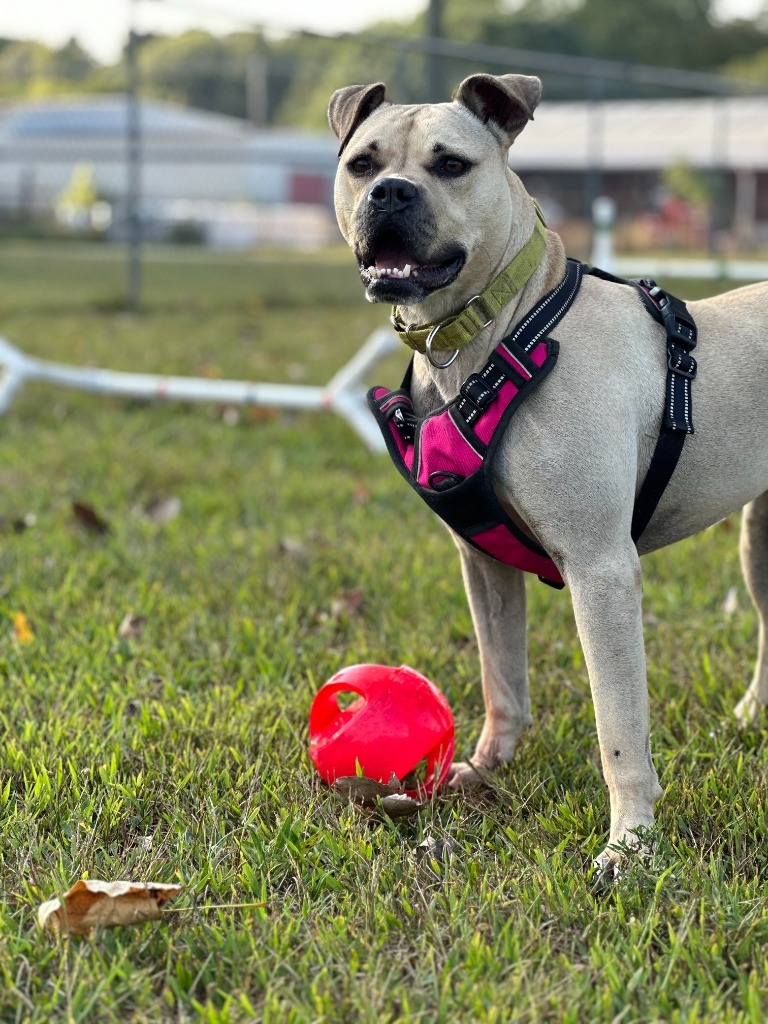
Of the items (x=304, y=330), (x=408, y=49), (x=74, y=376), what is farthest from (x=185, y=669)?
(x=408, y=49)

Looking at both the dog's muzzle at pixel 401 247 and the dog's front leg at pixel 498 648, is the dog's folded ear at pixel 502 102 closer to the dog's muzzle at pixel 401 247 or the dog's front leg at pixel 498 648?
the dog's muzzle at pixel 401 247

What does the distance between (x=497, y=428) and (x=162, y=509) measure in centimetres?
282

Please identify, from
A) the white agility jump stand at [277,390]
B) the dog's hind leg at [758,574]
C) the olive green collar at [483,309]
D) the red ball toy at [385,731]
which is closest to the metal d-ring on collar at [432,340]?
the olive green collar at [483,309]

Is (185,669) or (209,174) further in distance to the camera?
(209,174)

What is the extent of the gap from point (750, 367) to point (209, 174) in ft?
63.1

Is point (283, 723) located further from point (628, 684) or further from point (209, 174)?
point (209, 174)

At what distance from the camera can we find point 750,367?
268cm

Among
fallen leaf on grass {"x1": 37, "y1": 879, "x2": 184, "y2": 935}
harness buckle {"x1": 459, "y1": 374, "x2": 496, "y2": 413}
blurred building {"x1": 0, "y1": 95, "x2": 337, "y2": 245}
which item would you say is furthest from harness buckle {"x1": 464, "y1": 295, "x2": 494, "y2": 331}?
blurred building {"x1": 0, "y1": 95, "x2": 337, "y2": 245}

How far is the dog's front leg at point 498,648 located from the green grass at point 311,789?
77mm

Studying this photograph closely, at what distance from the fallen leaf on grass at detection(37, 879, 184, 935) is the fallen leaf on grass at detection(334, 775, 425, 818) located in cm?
60

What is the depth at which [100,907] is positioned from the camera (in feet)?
6.93

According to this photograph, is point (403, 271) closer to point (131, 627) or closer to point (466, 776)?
point (466, 776)

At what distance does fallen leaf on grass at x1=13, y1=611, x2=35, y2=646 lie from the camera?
3.54 m

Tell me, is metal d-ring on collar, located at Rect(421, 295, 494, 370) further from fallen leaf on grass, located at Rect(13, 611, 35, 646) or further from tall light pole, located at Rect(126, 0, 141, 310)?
tall light pole, located at Rect(126, 0, 141, 310)
